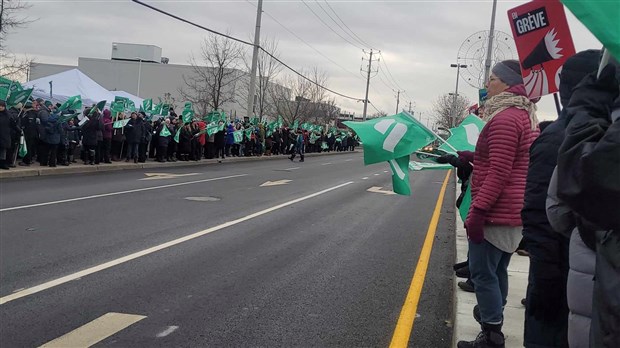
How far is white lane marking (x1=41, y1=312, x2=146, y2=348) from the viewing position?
4.29 meters

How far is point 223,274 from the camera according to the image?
6445 millimetres

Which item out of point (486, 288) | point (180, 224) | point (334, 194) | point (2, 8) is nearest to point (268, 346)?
point (486, 288)

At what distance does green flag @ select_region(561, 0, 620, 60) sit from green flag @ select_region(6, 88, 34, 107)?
17.0 meters

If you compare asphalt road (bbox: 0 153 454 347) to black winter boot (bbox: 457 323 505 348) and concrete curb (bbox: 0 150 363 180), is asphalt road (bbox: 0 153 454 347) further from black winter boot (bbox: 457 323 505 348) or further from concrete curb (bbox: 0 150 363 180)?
concrete curb (bbox: 0 150 363 180)

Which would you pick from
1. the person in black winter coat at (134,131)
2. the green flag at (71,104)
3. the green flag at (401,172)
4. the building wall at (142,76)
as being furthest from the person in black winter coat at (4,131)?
the building wall at (142,76)

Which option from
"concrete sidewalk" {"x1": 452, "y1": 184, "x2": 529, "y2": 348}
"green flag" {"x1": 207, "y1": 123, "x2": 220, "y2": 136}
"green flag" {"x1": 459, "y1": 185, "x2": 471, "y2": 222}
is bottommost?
"concrete sidewalk" {"x1": 452, "y1": 184, "x2": 529, "y2": 348}

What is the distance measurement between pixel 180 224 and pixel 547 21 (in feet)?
23.1

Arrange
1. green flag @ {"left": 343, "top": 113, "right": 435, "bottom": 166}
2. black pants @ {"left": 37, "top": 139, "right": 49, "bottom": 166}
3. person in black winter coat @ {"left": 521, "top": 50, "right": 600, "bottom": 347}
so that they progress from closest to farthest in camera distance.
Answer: person in black winter coat @ {"left": 521, "top": 50, "right": 600, "bottom": 347}
green flag @ {"left": 343, "top": 113, "right": 435, "bottom": 166}
black pants @ {"left": 37, "top": 139, "right": 49, "bottom": 166}

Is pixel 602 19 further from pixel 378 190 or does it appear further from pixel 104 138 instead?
pixel 104 138

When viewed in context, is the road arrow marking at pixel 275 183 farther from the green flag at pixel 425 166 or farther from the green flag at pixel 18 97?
the green flag at pixel 425 166

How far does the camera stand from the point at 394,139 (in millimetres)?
4422

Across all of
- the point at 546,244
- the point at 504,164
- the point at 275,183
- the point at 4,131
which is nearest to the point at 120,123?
the point at 4,131

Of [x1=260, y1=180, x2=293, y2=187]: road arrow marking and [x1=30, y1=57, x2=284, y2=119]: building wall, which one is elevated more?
[x1=30, y1=57, x2=284, y2=119]: building wall

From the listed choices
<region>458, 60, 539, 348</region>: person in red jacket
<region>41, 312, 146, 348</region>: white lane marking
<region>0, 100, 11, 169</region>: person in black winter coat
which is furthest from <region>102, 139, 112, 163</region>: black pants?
<region>458, 60, 539, 348</region>: person in red jacket
